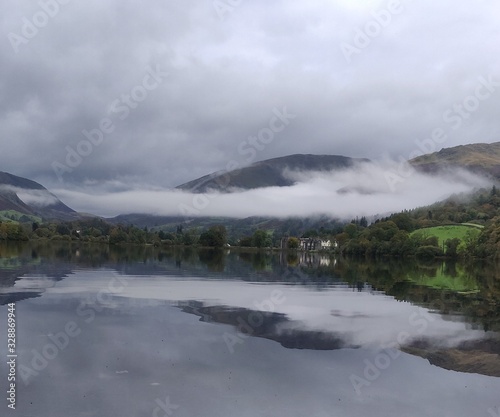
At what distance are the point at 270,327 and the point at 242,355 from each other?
Result: 23.6 feet

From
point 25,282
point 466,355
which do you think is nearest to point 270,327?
point 466,355

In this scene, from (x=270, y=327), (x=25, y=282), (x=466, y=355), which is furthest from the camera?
(x=25, y=282)

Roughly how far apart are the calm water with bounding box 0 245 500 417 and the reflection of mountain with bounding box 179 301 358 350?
0.10m

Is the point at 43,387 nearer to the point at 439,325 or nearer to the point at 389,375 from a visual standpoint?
the point at 389,375

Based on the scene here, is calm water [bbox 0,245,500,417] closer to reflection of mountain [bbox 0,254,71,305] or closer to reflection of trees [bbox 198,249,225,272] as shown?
reflection of mountain [bbox 0,254,71,305]

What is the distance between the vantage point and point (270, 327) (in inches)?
1259

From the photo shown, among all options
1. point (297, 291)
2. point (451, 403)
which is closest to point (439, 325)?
point (451, 403)

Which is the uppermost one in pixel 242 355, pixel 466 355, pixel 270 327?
pixel 270 327

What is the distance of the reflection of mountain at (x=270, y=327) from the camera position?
92.3 feet

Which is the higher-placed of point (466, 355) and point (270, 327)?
point (270, 327)

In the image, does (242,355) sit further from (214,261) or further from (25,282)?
(214,261)

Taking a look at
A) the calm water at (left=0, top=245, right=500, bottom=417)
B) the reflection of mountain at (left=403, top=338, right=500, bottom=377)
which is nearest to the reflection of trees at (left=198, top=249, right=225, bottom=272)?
the calm water at (left=0, top=245, right=500, bottom=417)

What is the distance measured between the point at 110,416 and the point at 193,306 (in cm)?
2193

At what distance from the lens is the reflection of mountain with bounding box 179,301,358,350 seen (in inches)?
1107
